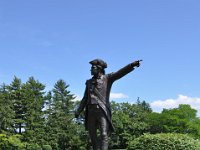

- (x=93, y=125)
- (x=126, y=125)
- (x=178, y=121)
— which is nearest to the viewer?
(x=93, y=125)

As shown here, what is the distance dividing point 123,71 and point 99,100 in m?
0.76

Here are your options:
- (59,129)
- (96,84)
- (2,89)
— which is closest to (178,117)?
(59,129)

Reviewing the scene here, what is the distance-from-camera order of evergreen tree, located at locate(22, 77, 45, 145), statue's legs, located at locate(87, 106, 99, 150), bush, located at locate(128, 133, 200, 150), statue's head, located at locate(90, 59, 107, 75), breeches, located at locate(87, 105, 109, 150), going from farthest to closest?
evergreen tree, located at locate(22, 77, 45, 145), bush, located at locate(128, 133, 200, 150), statue's head, located at locate(90, 59, 107, 75), statue's legs, located at locate(87, 106, 99, 150), breeches, located at locate(87, 105, 109, 150)

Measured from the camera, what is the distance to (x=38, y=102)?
186 ft

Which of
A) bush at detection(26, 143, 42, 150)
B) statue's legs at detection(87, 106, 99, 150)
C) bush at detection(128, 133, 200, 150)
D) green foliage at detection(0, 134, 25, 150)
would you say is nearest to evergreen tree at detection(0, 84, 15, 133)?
bush at detection(26, 143, 42, 150)

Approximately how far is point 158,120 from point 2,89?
879 inches

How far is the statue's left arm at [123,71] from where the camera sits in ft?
26.0

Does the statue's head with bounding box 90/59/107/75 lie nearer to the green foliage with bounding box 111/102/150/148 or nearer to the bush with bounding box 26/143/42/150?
the bush with bounding box 26/143/42/150

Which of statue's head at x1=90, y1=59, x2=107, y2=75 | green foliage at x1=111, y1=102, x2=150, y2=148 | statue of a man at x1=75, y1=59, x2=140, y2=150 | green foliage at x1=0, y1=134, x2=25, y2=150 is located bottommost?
statue of a man at x1=75, y1=59, x2=140, y2=150

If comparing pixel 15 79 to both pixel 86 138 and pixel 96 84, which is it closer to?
pixel 86 138

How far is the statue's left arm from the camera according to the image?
7.94 m

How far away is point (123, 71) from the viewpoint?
318 inches

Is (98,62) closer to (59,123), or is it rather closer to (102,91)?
(102,91)

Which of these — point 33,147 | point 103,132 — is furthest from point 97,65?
point 33,147
